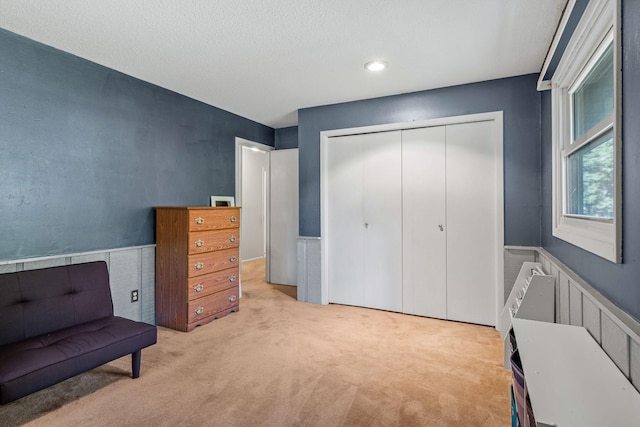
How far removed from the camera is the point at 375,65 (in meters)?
2.73

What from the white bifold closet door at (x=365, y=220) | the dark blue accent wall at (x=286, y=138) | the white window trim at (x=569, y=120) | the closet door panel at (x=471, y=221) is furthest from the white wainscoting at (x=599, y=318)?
the dark blue accent wall at (x=286, y=138)

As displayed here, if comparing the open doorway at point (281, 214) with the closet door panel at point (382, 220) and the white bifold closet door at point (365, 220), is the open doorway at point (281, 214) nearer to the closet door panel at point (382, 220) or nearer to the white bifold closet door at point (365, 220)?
the white bifold closet door at point (365, 220)

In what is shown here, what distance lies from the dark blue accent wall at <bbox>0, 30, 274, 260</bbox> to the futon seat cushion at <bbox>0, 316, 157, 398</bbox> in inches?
28.5

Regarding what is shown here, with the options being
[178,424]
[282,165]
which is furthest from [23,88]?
[282,165]

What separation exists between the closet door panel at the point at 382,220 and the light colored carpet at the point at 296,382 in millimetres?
511

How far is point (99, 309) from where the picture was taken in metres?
2.37

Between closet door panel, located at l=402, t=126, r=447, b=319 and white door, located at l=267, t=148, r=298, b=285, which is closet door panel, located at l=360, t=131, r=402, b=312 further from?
white door, located at l=267, t=148, r=298, b=285

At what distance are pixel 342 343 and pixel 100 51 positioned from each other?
9.72ft

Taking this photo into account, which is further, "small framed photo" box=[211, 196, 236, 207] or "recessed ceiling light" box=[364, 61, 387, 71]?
"small framed photo" box=[211, 196, 236, 207]

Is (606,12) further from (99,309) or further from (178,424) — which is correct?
(99,309)

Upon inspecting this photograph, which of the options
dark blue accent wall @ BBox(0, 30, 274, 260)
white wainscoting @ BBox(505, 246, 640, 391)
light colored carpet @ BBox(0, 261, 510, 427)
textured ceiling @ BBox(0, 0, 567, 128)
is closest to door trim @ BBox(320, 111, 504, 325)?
textured ceiling @ BBox(0, 0, 567, 128)

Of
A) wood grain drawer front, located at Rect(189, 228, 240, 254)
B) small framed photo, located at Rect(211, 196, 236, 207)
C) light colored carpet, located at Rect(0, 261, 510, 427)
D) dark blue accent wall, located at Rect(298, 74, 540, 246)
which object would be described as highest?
dark blue accent wall, located at Rect(298, 74, 540, 246)

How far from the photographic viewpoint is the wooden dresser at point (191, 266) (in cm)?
303

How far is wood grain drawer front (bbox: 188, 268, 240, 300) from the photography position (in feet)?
10.1
